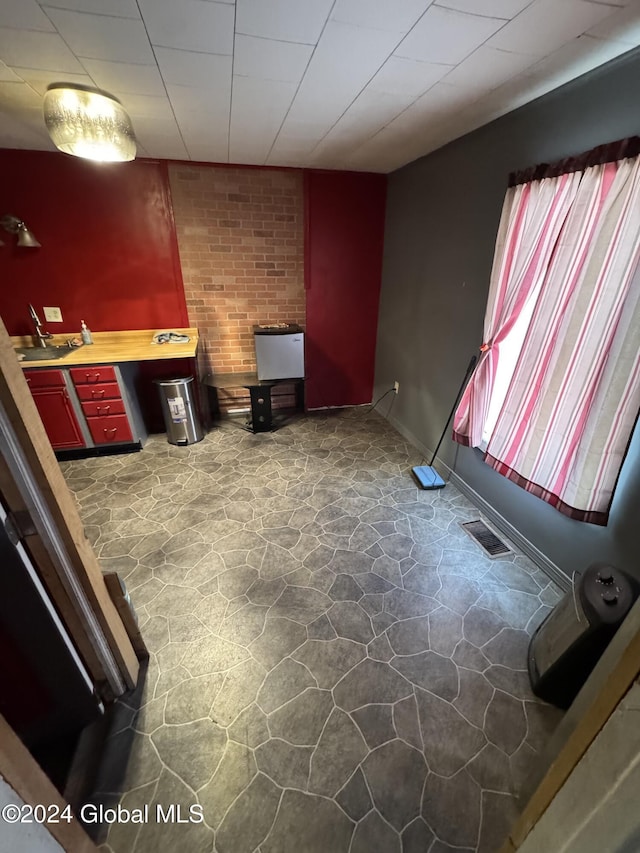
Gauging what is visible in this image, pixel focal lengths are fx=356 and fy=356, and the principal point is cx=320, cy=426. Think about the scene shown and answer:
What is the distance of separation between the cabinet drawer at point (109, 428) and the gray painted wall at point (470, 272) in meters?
2.64

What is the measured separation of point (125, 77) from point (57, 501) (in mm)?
1919

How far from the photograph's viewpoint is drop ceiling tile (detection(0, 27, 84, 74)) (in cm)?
132

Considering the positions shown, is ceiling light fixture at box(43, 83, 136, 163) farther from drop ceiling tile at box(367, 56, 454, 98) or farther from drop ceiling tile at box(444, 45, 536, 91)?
drop ceiling tile at box(444, 45, 536, 91)

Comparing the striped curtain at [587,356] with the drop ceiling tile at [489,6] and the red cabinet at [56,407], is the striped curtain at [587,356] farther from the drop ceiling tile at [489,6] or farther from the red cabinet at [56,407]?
the red cabinet at [56,407]

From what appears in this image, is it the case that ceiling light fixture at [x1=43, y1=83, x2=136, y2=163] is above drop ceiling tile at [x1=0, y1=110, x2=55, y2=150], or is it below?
below

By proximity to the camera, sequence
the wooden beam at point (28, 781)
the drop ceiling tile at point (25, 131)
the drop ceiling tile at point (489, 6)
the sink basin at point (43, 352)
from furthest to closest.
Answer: the sink basin at point (43, 352) → the drop ceiling tile at point (25, 131) → the drop ceiling tile at point (489, 6) → the wooden beam at point (28, 781)

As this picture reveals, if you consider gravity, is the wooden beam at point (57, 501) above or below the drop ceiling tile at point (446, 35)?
below

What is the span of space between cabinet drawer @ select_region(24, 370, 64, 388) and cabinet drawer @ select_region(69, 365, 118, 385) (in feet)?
0.31

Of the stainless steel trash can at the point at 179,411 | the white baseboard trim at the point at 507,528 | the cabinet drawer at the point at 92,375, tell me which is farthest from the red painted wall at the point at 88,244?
the white baseboard trim at the point at 507,528

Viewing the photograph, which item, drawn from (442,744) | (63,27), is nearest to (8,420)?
(63,27)

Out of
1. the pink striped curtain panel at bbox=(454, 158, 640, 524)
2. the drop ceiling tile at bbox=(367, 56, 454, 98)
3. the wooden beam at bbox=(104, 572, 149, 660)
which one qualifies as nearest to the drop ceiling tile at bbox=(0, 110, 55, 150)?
the drop ceiling tile at bbox=(367, 56, 454, 98)

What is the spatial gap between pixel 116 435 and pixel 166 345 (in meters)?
0.93

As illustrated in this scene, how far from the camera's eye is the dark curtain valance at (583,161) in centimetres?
143

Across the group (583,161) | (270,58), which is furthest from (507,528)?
(270,58)
